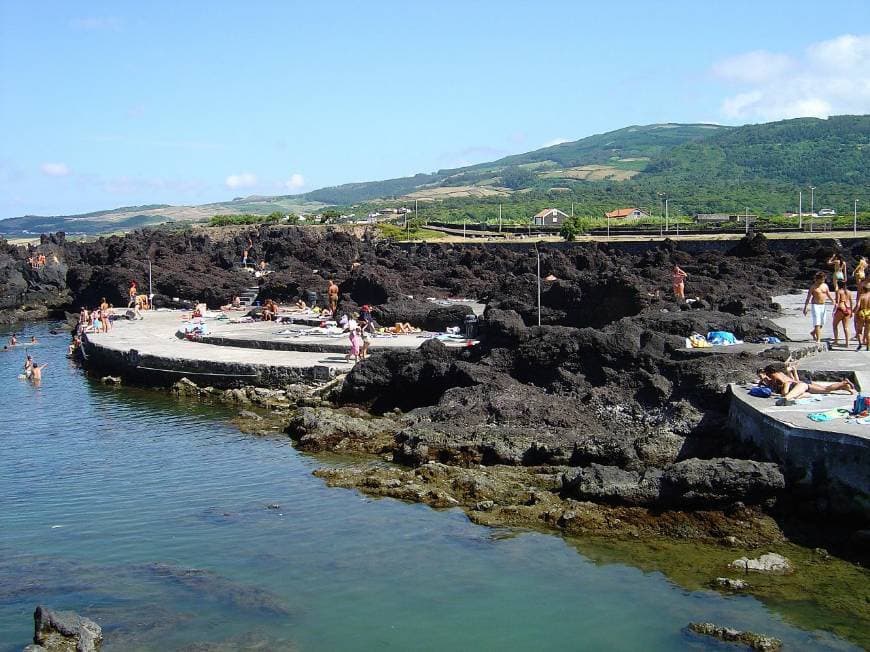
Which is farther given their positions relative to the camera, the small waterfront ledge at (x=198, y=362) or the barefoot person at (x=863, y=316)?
the small waterfront ledge at (x=198, y=362)

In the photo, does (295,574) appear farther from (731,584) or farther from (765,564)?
(765,564)

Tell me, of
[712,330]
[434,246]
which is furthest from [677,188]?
[712,330]

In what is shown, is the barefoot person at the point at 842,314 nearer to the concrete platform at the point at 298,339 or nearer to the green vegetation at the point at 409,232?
the concrete platform at the point at 298,339

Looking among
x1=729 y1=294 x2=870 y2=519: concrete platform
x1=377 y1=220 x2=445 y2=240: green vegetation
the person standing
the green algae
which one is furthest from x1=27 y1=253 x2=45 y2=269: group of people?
the green algae

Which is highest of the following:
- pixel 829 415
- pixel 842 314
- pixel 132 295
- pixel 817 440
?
pixel 842 314

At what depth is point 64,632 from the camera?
34.4 feet

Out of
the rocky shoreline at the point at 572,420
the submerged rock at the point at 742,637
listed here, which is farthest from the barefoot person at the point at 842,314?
the submerged rock at the point at 742,637

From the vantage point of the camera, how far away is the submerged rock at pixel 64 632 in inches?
408

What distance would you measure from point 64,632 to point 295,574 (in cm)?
303

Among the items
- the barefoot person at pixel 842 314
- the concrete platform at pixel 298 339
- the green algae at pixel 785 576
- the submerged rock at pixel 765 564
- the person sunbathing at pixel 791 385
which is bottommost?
the green algae at pixel 785 576

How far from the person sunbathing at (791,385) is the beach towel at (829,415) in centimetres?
90

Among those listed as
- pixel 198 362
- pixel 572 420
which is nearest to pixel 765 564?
pixel 572 420

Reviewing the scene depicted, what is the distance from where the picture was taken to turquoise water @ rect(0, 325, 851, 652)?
10.8 meters

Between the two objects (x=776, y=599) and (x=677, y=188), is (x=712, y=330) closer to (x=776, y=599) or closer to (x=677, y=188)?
(x=776, y=599)
